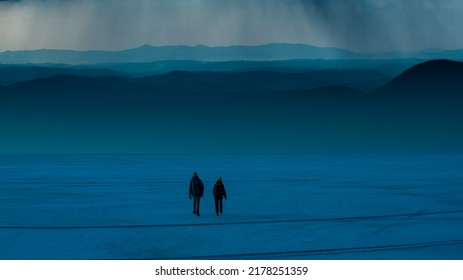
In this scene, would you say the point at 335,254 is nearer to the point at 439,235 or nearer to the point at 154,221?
the point at 439,235

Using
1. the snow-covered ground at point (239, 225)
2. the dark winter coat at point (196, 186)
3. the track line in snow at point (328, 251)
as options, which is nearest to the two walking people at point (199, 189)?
the dark winter coat at point (196, 186)

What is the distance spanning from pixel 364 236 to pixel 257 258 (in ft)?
14.3

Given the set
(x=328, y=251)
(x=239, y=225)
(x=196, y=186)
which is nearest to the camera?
(x=328, y=251)

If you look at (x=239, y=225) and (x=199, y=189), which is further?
(x=199, y=189)

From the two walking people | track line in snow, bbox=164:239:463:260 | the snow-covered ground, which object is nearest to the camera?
track line in snow, bbox=164:239:463:260

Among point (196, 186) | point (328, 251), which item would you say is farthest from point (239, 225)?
point (328, 251)

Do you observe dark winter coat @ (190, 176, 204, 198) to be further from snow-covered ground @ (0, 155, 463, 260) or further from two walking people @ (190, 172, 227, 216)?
snow-covered ground @ (0, 155, 463, 260)

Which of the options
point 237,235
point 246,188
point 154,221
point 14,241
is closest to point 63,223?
point 154,221

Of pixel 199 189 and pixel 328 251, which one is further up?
pixel 199 189

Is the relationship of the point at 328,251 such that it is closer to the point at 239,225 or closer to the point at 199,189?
the point at 239,225

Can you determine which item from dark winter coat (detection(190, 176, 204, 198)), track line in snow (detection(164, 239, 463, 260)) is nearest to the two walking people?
dark winter coat (detection(190, 176, 204, 198))

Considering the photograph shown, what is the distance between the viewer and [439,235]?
2044cm

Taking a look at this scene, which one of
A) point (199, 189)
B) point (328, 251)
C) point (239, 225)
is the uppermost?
point (199, 189)

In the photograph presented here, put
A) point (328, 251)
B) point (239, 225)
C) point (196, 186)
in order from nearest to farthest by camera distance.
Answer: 1. point (328, 251)
2. point (239, 225)
3. point (196, 186)
